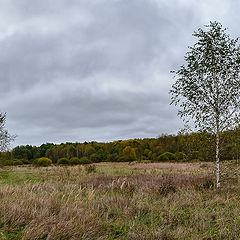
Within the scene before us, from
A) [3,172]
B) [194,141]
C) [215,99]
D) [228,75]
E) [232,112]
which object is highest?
[228,75]

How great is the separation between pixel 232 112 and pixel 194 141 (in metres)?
2.01

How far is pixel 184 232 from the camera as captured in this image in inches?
184

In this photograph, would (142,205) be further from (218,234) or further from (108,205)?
(218,234)

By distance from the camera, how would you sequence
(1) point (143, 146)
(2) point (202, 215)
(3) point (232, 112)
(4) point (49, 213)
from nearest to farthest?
1. (4) point (49, 213)
2. (2) point (202, 215)
3. (3) point (232, 112)
4. (1) point (143, 146)

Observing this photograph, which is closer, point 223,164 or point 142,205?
point 142,205

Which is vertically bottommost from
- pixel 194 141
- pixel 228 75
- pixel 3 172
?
pixel 3 172

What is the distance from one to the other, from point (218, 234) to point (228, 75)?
7586mm

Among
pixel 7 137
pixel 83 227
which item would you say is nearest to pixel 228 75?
pixel 83 227

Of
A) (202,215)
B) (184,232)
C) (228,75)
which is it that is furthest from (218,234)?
(228,75)

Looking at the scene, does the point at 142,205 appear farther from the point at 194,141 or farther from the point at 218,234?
the point at 194,141

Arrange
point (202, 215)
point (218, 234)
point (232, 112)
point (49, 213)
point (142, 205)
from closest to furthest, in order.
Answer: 1. point (218, 234)
2. point (49, 213)
3. point (202, 215)
4. point (142, 205)
5. point (232, 112)

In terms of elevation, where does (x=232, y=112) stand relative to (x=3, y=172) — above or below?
above

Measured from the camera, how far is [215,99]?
10023mm

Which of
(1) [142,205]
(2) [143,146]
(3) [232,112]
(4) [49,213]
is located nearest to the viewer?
(4) [49,213]
